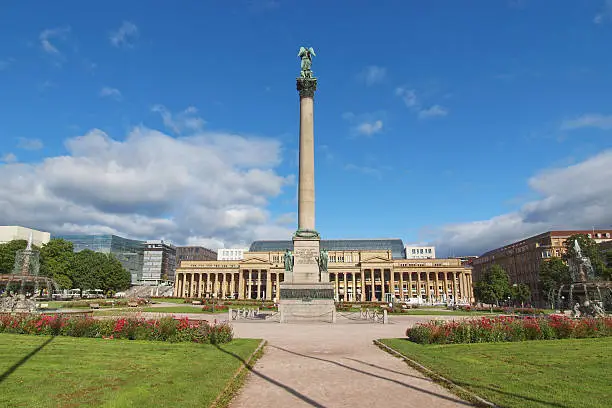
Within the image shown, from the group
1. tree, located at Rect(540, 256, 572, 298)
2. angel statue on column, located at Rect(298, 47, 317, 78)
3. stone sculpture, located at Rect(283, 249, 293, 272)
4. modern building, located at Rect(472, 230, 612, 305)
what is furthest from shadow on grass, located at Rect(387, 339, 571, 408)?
modern building, located at Rect(472, 230, 612, 305)

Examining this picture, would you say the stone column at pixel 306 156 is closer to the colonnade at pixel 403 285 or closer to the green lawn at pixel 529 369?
the green lawn at pixel 529 369

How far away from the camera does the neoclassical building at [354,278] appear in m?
150

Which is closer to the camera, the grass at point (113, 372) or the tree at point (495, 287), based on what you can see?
the grass at point (113, 372)

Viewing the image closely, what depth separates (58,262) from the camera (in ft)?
294

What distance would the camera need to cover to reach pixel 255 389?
38.7 feet

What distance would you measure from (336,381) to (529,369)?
22.5 feet

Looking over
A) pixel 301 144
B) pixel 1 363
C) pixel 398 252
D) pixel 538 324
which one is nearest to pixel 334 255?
pixel 398 252

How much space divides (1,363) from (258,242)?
18374 centimetres

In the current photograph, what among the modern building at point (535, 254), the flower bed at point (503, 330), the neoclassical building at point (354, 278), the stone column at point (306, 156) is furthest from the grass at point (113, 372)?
the neoclassical building at point (354, 278)

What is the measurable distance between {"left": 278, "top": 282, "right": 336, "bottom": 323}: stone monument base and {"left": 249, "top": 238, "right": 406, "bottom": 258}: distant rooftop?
14382 cm

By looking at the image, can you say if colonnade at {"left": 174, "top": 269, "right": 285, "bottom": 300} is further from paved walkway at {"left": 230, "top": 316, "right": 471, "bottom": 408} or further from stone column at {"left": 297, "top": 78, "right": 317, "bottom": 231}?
paved walkway at {"left": 230, "top": 316, "right": 471, "bottom": 408}

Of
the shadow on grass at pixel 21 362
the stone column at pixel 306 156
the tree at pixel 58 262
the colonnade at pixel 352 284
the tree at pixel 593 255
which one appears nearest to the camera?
the shadow on grass at pixel 21 362

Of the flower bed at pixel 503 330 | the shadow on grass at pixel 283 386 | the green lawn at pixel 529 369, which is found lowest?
the shadow on grass at pixel 283 386

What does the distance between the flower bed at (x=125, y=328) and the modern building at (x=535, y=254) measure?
10933 centimetres
